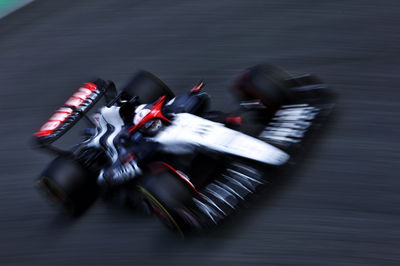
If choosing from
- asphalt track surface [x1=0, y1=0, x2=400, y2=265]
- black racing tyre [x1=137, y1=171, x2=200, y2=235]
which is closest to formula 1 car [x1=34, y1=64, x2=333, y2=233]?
black racing tyre [x1=137, y1=171, x2=200, y2=235]

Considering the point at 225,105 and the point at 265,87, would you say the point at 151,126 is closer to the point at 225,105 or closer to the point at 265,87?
the point at 265,87

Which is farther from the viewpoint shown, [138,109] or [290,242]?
[138,109]

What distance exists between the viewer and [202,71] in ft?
20.9

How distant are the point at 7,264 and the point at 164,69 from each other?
2.93m

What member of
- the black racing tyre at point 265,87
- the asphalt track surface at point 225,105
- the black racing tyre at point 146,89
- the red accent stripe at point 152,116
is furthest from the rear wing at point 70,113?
the black racing tyre at point 265,87

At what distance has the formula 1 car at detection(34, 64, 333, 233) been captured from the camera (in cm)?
418

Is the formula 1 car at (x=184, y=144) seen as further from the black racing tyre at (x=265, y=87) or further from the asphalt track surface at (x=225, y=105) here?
the asphalt track surface at (x=225, y=105)

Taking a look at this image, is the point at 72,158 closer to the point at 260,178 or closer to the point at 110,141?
the point at 110,141

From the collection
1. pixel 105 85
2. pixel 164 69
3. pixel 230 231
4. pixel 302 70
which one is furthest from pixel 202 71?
pixel 230 231

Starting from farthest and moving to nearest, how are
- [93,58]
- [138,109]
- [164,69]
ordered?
[93,58]
[164,69]
[138,109]

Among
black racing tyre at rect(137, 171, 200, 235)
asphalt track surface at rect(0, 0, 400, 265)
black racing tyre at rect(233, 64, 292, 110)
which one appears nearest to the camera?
black racing tyre at rect(137, 171, 200, 235)

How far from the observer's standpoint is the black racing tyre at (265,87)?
4840 millimetres

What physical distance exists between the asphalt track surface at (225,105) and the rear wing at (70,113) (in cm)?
72

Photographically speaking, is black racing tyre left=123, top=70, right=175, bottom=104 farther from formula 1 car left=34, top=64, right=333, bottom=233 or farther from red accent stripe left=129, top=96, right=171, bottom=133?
red accent stripe left=129, top=96, right=171, bottom=133
